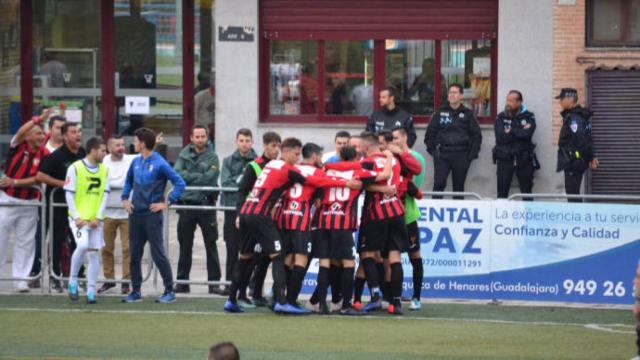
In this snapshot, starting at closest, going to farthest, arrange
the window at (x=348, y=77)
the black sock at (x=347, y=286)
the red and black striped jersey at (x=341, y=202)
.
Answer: the red and black striped jersey at (x=341, y=202) < the black sock at (x=347, y=286) < the window at (x=348, y=77)

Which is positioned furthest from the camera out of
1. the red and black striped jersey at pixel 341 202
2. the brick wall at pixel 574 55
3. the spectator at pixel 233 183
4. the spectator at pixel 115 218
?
the brick wall at pixel 574 55

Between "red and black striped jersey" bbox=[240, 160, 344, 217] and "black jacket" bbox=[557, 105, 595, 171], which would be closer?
"red and black striped jersey" bbox=[240, 160, 344, 217]

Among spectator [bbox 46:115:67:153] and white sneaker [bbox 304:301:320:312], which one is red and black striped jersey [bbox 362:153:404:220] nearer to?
white sneaker [bbox 304:301:320:312]

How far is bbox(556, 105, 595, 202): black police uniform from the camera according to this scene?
1911cm

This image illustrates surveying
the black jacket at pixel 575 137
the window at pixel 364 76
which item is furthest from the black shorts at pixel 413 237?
the window at pixel 364 76

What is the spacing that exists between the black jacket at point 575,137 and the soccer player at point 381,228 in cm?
552

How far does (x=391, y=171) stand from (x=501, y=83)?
23.1 ft

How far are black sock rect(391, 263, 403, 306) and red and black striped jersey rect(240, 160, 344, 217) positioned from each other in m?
1.07

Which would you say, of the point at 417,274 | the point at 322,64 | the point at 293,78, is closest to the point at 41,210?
the point at 417,274

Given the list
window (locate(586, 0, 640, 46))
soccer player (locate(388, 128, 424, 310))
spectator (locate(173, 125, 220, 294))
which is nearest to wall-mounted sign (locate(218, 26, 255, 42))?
window (locate(586, 0, 640, 46))

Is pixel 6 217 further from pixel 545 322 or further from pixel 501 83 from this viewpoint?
pixel 501 83

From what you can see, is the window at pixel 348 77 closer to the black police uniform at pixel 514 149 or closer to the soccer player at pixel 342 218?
the black police uniform at pixel 514 149

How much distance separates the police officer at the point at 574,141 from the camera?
62.7 ft

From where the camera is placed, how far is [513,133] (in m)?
20.0
